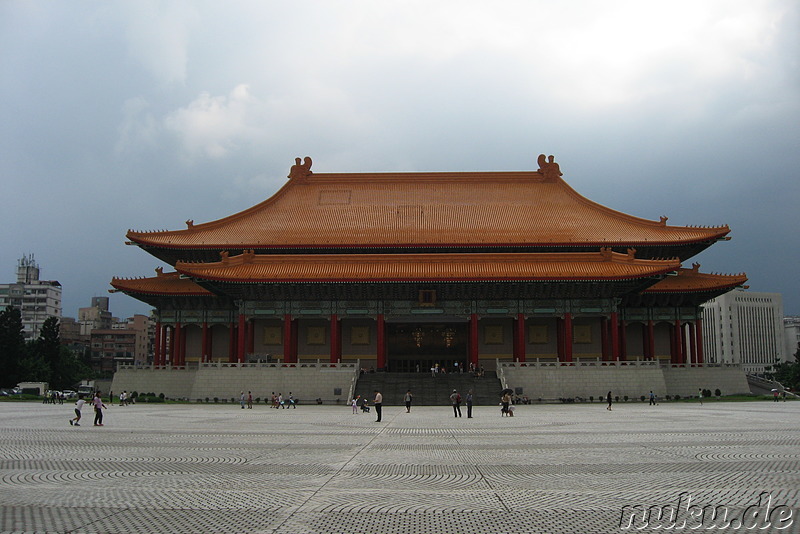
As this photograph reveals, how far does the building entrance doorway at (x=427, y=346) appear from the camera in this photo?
56594 mm

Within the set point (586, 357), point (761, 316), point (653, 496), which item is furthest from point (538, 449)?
point (761, 316)

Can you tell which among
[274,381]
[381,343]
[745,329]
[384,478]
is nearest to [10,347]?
[274,381]

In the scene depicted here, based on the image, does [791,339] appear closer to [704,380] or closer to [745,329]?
[745,329]

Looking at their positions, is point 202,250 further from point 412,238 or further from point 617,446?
point 617,446

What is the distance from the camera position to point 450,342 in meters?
56.7

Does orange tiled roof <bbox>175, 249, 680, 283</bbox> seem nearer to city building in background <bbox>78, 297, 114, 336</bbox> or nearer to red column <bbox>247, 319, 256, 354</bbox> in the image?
red column <bbox>247, 319, 256, 354</bbox>

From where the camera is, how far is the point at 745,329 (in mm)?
163250

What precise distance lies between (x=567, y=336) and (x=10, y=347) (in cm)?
5378

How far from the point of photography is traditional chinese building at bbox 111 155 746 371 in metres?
51.6

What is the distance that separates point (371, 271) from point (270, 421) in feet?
76.6

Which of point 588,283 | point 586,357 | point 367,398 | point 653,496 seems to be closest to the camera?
point 653,496

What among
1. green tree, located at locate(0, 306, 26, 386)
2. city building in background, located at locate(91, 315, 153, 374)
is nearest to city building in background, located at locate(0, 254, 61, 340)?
city building in background, located at locate(91, 315, 153, 374)

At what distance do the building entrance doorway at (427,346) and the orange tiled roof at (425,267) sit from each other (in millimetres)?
5676

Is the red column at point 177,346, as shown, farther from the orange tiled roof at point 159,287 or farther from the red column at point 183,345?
the orange tiled roof at point 159,287
